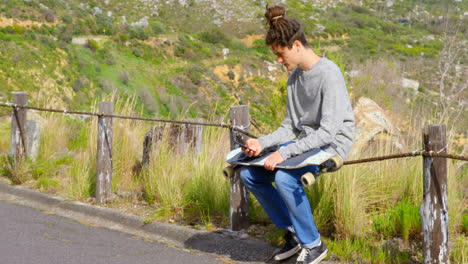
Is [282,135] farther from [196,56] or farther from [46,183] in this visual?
[196,56]

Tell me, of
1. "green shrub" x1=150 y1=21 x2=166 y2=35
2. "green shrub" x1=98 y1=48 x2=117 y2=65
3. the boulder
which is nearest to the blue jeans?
the boulder

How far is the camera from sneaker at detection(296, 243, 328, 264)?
3676 millimetres

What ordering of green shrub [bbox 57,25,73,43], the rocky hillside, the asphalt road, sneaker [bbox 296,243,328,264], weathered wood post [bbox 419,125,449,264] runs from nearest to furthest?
weathered wood post [bbox 419,125,449,264] < sneaker [bbox 296,243,328,264] < the asphalt road < the rocky hillside < green shrub [bbox 57,25,73,43]

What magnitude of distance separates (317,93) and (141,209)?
287cm

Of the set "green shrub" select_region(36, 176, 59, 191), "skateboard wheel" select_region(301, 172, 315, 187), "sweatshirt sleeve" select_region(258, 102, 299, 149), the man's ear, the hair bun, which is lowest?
"green shrub" select_region(36, 176, 59, 191)

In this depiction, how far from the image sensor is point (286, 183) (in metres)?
3.54

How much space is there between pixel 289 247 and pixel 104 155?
9.43 ft

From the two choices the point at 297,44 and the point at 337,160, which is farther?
the point at 297,44

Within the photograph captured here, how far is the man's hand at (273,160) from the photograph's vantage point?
11.6 feet

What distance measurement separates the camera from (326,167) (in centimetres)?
368

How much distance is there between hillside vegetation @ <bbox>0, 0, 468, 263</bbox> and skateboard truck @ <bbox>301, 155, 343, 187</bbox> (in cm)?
66

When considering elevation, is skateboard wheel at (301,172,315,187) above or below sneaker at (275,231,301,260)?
above

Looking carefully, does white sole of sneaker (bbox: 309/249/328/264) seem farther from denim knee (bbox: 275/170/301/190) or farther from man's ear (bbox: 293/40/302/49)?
man's ear (bbox: 293/40/302/49)

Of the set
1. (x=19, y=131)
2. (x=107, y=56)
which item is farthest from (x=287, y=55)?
(x=107, y=56)
